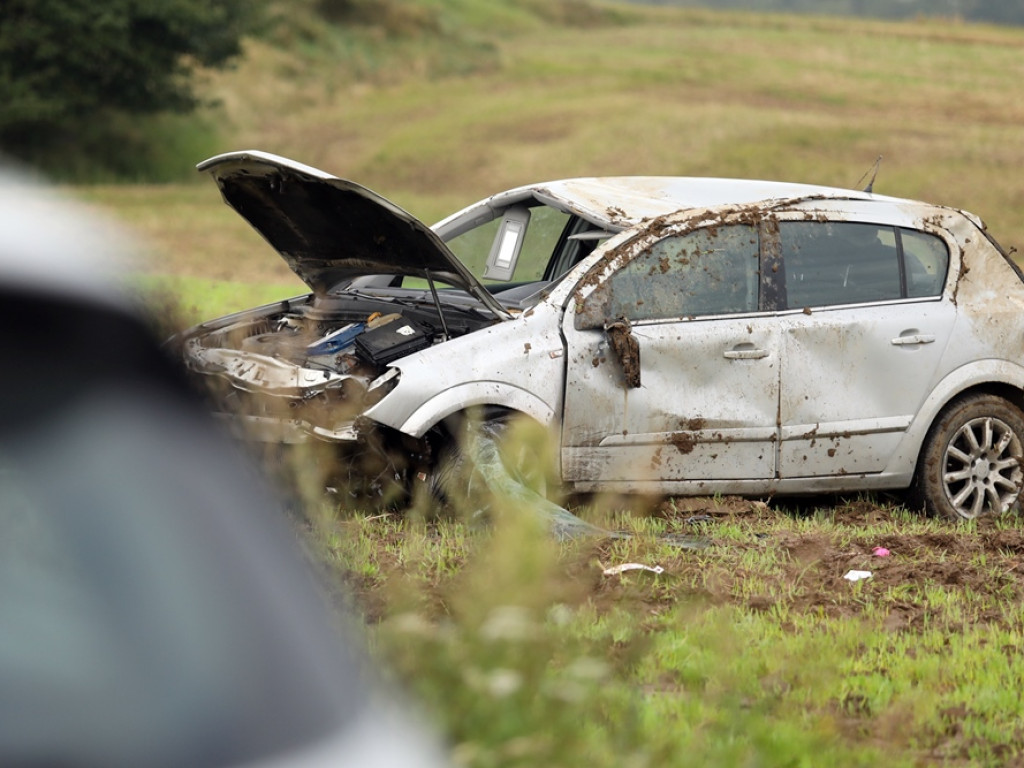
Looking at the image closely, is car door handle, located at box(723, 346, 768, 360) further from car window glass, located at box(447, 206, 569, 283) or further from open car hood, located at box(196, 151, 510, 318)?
car window glass, located at box(447, 206, 569, 283)

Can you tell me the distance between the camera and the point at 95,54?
4103 centimetres

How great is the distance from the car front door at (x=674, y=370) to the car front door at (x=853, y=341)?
0.50 ft

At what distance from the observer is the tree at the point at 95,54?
132 feet

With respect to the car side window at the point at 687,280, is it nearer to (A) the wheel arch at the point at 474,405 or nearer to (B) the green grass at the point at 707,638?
(A) the wheel arch at the point at 474,405

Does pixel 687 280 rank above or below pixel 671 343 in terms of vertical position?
above

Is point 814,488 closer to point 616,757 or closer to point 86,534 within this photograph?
point 616,757

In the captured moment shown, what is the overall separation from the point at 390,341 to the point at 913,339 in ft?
8.84

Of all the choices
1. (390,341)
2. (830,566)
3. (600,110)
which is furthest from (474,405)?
(600,110)

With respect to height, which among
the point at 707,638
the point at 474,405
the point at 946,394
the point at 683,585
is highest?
the point at 474,405

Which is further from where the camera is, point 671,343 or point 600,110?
point 600,110

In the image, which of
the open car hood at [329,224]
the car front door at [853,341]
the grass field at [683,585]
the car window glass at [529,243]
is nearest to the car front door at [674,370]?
the car front door at [853,341]

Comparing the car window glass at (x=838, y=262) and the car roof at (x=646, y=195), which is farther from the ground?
the car roof at (x=646, y=195)

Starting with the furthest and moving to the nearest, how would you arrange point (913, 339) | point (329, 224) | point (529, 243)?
point (529, 243) → point (913, 339) → point (329, 224)

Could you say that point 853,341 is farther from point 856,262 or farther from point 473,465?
point 473,465
